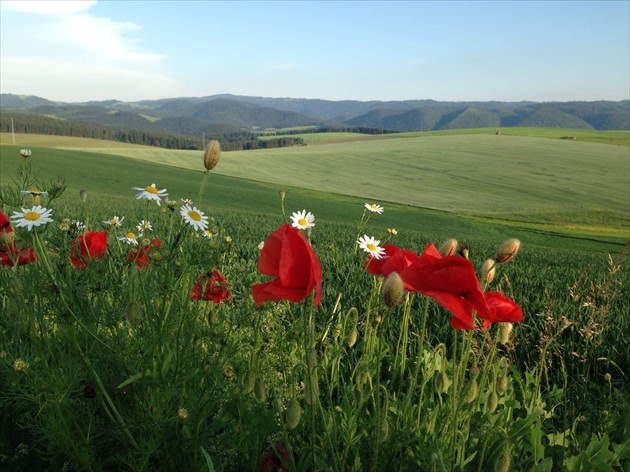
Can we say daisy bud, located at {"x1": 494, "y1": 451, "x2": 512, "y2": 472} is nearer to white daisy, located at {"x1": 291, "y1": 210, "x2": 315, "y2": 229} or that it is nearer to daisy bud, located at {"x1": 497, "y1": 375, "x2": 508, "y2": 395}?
daisy bud, located at {"x1": 497, "y1": 375, "x2": 508, "y2": 395}

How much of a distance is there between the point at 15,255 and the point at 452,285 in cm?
167

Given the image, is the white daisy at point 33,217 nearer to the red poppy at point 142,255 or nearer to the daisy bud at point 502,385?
the red poppy at point 142,255

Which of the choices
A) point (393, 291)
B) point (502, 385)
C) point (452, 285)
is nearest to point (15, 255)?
point (393, 291)

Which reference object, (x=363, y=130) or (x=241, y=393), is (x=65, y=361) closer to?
(x=241, y=393)

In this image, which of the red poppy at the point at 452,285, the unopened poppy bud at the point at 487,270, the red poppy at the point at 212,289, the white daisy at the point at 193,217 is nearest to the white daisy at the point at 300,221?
the red poppy at the point at 212,289

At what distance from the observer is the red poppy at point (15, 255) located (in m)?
1.83

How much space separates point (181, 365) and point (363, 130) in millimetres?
140286

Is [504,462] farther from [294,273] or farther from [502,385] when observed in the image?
[294,273]

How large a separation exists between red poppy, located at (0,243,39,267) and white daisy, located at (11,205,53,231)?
8.6 inches

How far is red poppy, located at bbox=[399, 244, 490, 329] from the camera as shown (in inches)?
45.1

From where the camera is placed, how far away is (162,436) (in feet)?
5.24

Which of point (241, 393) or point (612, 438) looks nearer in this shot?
point (241, 393)

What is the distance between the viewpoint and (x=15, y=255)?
74.0 inches

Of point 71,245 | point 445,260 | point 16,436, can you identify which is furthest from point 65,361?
point 445,260
